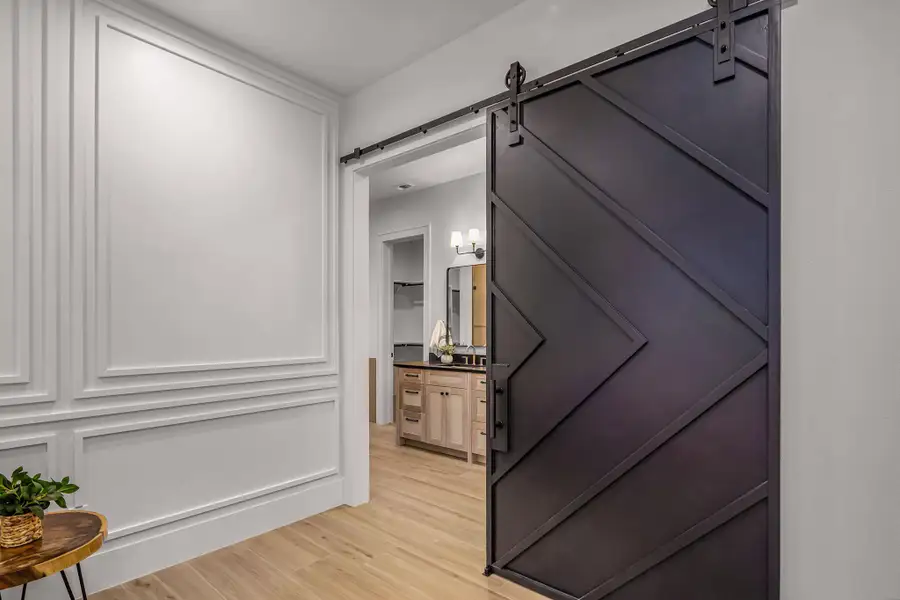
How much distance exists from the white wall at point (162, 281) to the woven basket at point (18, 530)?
0.60 metres

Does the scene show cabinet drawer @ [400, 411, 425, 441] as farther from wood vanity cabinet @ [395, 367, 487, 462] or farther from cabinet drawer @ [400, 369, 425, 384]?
cabinet drawer @ [400, 369, 425, 384]

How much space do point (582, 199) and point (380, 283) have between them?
4.07 m

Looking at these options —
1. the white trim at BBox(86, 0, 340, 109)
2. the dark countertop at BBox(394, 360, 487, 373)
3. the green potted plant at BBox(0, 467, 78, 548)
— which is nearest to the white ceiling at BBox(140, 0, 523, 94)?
the white trim at BBox(86, 0, 340, 109)

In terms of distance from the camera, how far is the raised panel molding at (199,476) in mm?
2223

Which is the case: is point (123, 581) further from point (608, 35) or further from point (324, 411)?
point (608, 35)

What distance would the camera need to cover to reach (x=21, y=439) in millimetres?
→ 2051

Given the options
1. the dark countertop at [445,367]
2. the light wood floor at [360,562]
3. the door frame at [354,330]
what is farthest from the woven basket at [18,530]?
the dark countertop at [445,367]

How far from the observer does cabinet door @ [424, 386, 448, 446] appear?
4.61m

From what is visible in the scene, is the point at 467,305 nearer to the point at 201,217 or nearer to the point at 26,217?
the point at 201,217

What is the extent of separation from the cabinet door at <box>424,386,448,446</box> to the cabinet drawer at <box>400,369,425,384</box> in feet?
0.43

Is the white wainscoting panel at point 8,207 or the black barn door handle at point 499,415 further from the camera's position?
the black barn door handle at point 499,415

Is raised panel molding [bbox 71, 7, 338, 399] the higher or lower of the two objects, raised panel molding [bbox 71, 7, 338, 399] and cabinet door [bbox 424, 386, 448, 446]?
the higher

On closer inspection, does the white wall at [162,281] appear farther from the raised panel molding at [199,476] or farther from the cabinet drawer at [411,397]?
the cabinet drawer at [411,397]

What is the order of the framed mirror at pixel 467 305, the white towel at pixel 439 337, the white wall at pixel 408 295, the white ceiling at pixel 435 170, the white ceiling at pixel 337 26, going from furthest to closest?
the white wall at pixel 408 295
the white towel at pixel 439 337
the framed mirror at pixel 467 305
the white ceiling at pixel 435 170
the white ceiling at pixel 337 26
